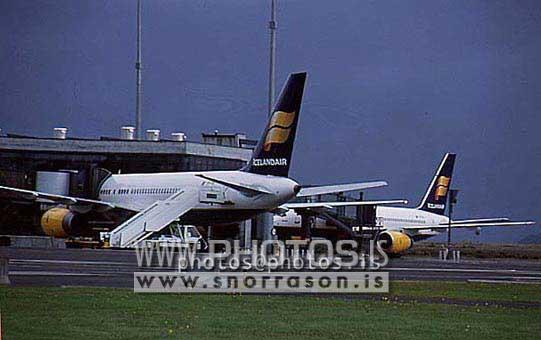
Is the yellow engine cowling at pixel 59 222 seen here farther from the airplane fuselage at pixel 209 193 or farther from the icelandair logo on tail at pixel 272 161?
the icelandair logo on tail at pixel 272 161

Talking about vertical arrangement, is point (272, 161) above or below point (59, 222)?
above

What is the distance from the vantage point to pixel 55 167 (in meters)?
81.7

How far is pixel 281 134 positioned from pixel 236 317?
35397 millimetres

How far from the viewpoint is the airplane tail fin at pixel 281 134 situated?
170ft

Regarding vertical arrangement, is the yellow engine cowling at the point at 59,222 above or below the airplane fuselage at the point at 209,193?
below

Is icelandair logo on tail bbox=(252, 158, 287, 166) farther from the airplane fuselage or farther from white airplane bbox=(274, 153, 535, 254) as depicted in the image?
white airplane bbox=(274, 153, 535, 254)

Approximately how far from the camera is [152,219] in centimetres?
5253

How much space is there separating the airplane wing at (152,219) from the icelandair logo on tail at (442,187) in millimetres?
35978

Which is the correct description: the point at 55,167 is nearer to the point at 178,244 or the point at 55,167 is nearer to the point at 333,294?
the point at 178,244

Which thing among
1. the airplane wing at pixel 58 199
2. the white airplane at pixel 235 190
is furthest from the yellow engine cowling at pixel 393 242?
the airplane wing at pixel 58 199

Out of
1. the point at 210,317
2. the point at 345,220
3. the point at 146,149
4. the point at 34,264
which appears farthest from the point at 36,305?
the point at 146,149

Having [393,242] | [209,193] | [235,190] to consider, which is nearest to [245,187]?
[235,190]

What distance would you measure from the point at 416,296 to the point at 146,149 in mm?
59825

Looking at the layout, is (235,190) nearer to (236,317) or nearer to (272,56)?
(272,56)
